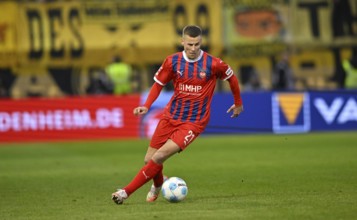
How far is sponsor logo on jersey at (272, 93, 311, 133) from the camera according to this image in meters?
22.3

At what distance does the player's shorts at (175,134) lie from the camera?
10297 mm

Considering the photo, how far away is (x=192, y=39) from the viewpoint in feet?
33.2

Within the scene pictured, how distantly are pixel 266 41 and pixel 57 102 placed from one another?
8385 millimetres

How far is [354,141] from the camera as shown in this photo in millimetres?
20031

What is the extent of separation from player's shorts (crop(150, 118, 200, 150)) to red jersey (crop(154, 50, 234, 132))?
0.27 ft

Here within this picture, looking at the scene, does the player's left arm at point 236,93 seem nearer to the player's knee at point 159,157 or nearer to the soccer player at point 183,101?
the soccer player at point 183,101

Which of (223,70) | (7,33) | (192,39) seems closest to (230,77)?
(223,70)

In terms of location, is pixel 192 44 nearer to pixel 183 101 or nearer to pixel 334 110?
pixel 183 101

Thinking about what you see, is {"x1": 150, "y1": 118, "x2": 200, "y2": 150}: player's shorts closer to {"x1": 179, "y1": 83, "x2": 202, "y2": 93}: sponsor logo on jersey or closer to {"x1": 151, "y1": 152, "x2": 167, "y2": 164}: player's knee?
{"x1": 151, "y1": 152, "x2": 167, "y2": 164}: player's knee

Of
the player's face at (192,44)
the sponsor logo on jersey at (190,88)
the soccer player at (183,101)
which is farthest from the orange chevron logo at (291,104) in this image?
the player's face at (192,44)

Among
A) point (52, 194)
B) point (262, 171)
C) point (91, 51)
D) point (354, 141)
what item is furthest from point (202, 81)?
point (91, 51)

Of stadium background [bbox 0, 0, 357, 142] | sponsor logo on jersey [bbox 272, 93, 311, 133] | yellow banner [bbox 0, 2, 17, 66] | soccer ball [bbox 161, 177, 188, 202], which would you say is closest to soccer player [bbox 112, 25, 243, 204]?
soccer ball [bbox 161, 177, 188, 202]

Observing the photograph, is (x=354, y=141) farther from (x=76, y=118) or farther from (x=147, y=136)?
(x=76, y=118)

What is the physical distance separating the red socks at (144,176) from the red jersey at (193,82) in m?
0.63
